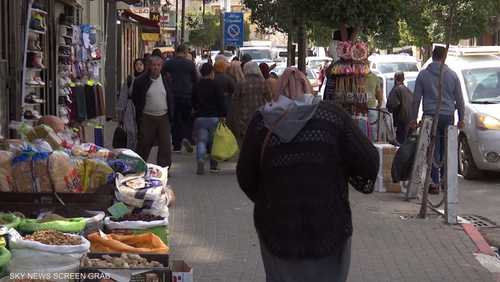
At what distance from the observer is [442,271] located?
7.48m

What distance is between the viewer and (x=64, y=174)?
279 inches

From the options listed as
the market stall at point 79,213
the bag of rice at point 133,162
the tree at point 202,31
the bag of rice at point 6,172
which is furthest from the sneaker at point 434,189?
the tree at point 202,31

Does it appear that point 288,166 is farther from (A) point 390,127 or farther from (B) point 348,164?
(A) point 390,127

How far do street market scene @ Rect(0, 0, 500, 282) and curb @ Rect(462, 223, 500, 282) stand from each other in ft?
0.10

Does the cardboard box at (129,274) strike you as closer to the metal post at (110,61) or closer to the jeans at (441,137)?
the jeans at (441,137)

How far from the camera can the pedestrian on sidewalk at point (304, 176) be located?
4.47m

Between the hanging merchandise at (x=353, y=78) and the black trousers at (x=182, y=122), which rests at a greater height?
the hanging merchandise at (x=353, y=78)

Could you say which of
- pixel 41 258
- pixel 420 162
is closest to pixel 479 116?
pixel 420 162

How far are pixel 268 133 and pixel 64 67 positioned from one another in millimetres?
9828

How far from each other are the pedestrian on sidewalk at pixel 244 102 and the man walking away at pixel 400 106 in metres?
2.65

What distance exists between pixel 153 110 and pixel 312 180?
737 cm

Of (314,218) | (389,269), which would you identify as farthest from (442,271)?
(314,218)

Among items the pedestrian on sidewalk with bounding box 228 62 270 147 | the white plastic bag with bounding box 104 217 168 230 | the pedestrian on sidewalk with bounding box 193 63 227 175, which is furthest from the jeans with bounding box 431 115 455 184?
the white plastic bag with bounding box 104 217 168 230

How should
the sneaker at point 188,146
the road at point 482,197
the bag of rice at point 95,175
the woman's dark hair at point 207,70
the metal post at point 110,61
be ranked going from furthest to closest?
the metal post at point 110,61 < the sneaker at point 188,146 < the woman's dark hair at point 207,70 < the road at point 482,197 < the bag of rice at point 95,175
